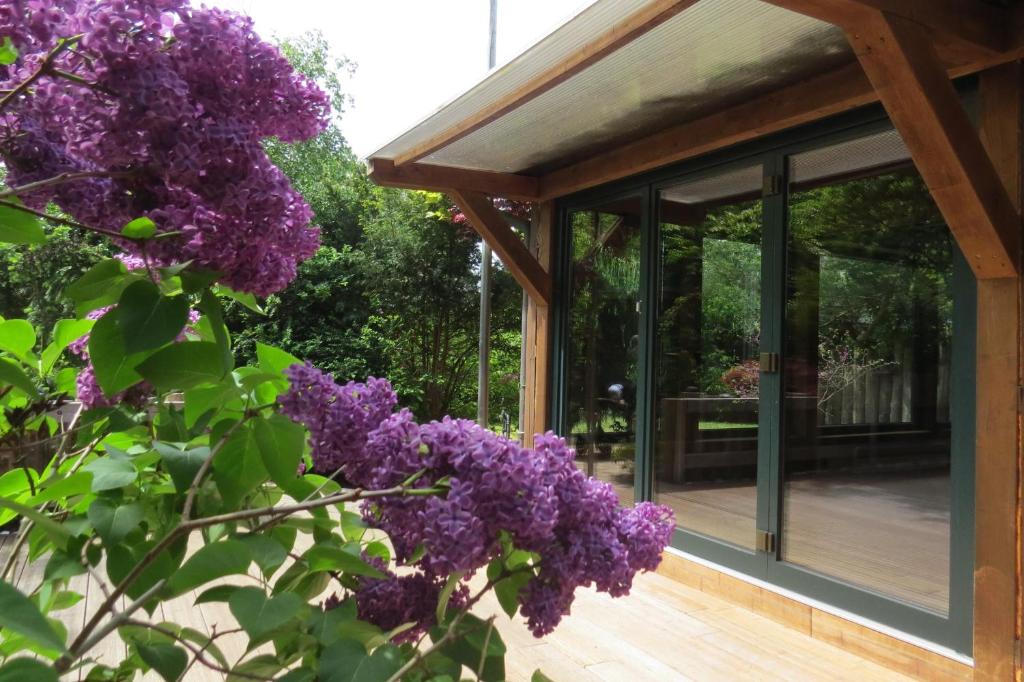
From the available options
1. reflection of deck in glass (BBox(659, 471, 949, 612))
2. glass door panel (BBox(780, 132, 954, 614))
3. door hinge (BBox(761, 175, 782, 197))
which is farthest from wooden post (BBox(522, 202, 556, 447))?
glass door panel (BBox(780, 132, 954, 614))

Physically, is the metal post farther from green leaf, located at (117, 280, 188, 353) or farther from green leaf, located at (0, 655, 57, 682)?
green leaf, located at (0, 655, 57, 682)

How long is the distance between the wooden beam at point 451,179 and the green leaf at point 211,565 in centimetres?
442

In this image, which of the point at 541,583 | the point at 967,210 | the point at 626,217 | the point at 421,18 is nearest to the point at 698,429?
the point at 626,217

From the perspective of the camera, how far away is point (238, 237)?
54cm

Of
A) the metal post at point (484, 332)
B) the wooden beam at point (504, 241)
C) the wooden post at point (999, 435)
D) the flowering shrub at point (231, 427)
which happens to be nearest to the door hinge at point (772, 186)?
the wooden post at point (999, 435)

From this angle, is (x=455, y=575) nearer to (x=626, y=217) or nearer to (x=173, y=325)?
(x=173, y=325)

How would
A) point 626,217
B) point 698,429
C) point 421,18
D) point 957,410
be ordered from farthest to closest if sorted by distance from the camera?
point 421,18, point 626,217, point 698,429, point 957,410

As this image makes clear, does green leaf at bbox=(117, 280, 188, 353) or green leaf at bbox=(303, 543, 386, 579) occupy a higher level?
green leaf at bbox=(117, 280, 188, 353)

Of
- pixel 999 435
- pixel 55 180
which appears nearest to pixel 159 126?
pixel 55 180

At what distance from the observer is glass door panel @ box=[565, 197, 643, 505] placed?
15.4 feet

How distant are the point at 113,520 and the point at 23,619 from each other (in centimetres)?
24

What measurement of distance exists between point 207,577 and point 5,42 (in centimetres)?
39

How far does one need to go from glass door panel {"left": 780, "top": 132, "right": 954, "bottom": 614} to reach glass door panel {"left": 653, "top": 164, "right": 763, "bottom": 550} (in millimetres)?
233

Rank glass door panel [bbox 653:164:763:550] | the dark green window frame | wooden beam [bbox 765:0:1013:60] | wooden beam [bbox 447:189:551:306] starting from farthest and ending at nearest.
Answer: wooden beam [bbox 447:189:551:306]
glass door panel [bbox 653:164:763:550]
the dark green window frame
wooden beam [bbox 765:0:1013:60]
